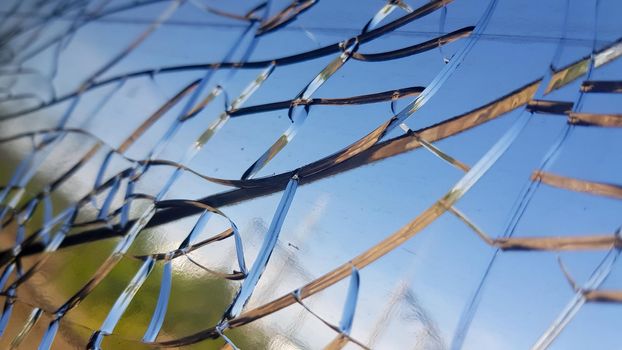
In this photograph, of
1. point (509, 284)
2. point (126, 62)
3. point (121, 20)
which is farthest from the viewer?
point (121, 20)

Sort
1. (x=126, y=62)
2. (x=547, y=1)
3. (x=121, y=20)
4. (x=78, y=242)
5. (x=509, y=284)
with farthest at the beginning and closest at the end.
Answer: (x=121, y=20)
(x=126, y=62)
(x=78, y=242)
(x=547, y=1)
(x=509, y=284)

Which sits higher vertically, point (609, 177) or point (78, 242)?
point (609, 177)

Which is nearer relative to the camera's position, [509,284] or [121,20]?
[509,284]

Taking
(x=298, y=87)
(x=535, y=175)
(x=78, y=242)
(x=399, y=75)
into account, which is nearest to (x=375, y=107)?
(x=399, y=75)

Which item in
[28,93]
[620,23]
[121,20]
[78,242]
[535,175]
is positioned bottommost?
[78,242]

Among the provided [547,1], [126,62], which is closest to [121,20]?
[126,62]

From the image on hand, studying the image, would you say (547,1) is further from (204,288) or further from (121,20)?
(121,20)
